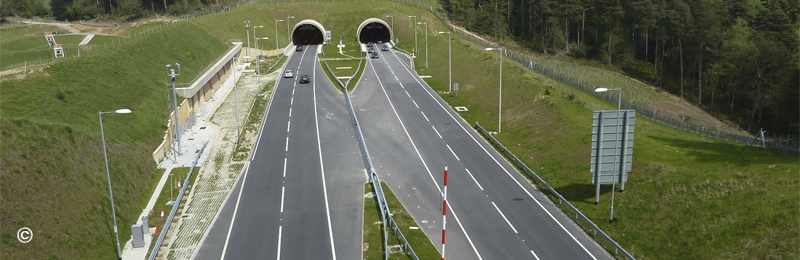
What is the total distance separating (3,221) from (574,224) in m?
30.7

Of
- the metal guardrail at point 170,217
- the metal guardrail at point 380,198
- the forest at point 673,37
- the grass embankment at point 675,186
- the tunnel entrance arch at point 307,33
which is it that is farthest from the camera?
the tunnel entrance arch at point 307,33

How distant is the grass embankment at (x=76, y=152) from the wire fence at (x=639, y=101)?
1658 inches

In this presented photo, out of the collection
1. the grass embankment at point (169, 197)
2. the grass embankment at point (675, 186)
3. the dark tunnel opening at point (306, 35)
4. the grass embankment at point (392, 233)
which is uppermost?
the dark tunnel opening at point (306, 35)

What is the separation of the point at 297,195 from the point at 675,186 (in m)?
24.5

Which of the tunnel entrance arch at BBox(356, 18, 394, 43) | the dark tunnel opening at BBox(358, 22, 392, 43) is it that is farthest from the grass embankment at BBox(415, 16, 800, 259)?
the dark tunnel opening at BBox(358, 22, 392, 43)

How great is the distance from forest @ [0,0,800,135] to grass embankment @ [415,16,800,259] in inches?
1261

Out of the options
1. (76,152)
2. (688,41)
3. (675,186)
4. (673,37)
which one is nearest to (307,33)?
(673,37)

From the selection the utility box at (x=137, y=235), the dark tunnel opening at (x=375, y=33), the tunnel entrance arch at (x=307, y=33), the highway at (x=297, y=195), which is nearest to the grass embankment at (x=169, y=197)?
the utility box at (x=137, y=235)

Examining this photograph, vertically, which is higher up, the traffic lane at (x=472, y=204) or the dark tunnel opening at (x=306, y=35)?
the dark tunnel opening at (x=306, y=35)

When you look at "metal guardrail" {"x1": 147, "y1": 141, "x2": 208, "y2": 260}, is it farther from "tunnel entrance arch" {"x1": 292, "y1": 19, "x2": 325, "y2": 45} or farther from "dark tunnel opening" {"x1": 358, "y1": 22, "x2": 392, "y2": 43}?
"dark tunnel opening" {"x1": 358, "y1": 22, "x2": 392, "y2": 43}

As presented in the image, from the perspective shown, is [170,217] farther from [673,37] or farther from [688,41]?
[673,37]

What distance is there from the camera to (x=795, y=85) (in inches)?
2601

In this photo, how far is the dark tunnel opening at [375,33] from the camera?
406 ft

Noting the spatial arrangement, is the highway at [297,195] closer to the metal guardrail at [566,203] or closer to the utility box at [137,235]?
the utility box at [137,235]
